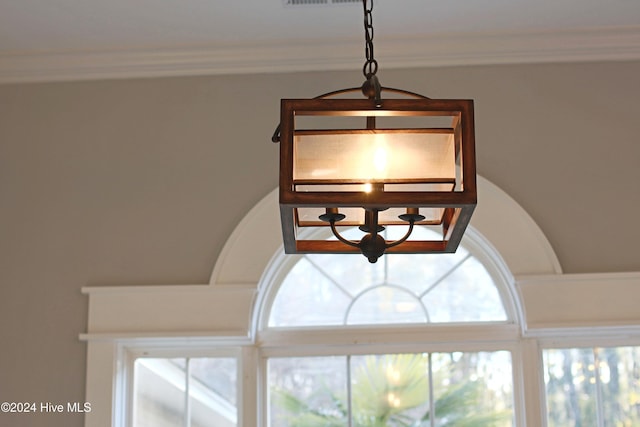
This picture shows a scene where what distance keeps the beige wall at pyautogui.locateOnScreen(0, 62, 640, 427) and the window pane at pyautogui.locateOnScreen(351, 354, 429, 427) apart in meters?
0.65

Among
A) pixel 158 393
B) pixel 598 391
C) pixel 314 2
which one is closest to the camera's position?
pixel 314 2

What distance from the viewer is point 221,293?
9.62 feet

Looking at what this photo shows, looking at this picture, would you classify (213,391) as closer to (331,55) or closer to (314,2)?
(331,55)

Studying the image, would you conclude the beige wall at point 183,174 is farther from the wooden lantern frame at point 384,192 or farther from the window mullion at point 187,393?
the wooden lantern frame at point 384,192

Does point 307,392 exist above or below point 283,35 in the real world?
below

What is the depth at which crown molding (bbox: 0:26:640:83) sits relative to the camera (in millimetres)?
3057

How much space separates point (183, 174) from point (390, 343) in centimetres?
99

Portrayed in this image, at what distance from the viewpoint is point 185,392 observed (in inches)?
119

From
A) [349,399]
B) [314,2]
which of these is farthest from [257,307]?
[314,2]

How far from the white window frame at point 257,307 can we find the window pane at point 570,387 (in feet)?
0.16

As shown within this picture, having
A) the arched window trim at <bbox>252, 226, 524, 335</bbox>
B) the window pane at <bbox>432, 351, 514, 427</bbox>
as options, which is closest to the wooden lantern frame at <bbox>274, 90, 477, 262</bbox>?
the arched window trim at <bbox>252, 226, 524, 335</bbox>

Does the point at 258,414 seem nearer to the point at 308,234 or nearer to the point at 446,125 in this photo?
the point at 308,234

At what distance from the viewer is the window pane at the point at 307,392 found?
9.79 feet

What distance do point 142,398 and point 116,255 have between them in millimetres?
534
